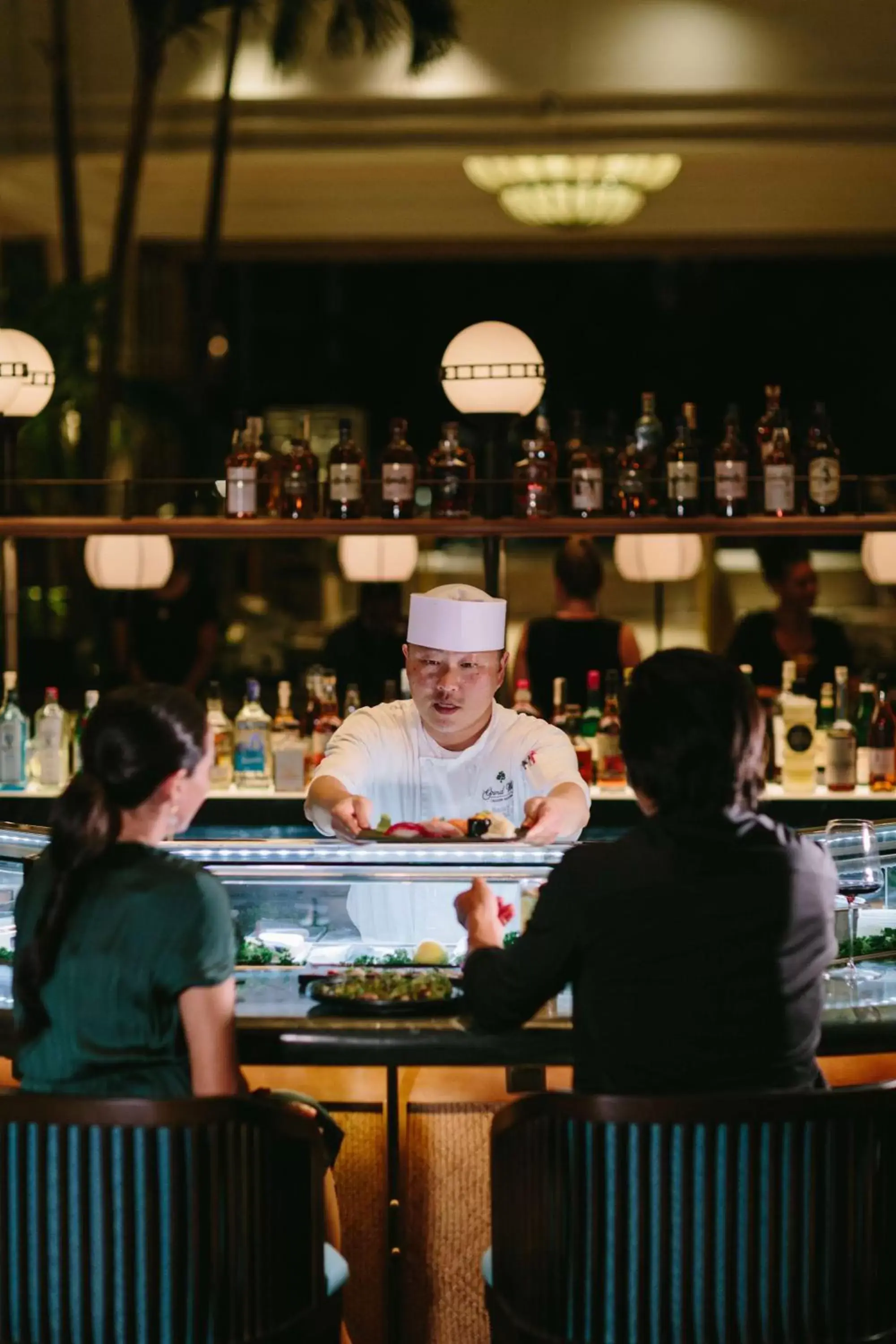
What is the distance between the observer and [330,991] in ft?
8.04

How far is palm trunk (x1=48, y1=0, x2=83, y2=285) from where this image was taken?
6383 millimetres

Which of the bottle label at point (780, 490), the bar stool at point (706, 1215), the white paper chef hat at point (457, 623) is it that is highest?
the bottle label at point (780, 490)

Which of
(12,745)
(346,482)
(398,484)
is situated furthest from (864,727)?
(12,745)

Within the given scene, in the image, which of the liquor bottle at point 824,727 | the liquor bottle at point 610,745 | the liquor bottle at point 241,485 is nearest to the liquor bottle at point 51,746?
the liquor bottle at point 241,485

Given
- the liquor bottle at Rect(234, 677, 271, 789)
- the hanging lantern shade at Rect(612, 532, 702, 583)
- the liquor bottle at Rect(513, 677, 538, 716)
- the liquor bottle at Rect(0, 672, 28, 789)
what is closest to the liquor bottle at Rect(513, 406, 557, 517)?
the hanging lantern shade at Rect(612, 532, 702, 583)

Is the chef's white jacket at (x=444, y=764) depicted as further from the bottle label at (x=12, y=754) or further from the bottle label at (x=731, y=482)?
the bottle label at (x=12, y=754)

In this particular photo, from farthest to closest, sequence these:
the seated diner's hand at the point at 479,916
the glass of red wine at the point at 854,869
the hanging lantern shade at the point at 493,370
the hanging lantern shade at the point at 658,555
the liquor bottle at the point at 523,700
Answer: the hanging lantern shade at the point at 658,555 → the liquor bottle at the point at 523,700 → the hanging lantern shade at the point at 493,370 → the glass of red wine at the point at 854,869 → the seated diner's hand at the point at 479,916

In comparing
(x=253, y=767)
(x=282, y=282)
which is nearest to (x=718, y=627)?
(x=282, y=282)

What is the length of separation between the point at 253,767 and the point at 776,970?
3.22m

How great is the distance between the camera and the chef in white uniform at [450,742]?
3.35m

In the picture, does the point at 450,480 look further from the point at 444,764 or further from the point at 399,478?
the point at 444,764

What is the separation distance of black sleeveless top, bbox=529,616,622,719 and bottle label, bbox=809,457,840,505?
98 cm

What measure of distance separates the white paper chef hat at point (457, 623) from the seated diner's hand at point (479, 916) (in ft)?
3.18

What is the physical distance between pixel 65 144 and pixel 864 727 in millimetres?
3992
